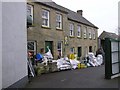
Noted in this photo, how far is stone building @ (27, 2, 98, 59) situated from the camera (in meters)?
19.7

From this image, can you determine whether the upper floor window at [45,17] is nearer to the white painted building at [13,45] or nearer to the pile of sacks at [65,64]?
the pile of sacks at [65,64]

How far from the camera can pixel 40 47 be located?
2028cm

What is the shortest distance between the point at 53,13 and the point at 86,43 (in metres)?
12.7

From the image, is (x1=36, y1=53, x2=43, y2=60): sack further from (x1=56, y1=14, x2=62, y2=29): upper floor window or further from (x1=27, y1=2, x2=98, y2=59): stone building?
(x1=56, y1=14, x2=62, y2=29): upper floor window

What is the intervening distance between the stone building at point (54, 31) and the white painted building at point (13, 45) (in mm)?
4493

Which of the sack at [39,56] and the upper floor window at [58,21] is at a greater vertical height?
the upper floor window at [58,21]

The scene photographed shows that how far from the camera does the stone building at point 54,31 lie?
1965 cm

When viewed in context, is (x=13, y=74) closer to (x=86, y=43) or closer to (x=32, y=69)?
(x=32, y=69)

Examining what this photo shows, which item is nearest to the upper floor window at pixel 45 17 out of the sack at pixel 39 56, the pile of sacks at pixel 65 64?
the pile of sacks at pixel 65 64

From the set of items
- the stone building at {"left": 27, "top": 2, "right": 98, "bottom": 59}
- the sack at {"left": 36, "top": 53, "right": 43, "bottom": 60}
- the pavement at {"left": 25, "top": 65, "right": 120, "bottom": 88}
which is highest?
the stone building at {"left": 27, "top": 2, "right": 98, "bottom": 59}

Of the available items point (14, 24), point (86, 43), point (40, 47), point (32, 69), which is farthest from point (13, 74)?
point (86, 43)

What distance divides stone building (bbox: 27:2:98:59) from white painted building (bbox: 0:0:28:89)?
4.49 m

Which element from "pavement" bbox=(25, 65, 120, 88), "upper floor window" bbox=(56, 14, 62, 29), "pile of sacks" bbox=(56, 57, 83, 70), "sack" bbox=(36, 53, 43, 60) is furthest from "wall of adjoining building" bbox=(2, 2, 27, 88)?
"upper floor window" bbox=(56, 14, 62, 29)

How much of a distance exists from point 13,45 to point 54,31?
13128 millimetres
